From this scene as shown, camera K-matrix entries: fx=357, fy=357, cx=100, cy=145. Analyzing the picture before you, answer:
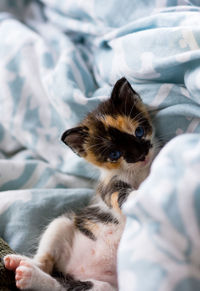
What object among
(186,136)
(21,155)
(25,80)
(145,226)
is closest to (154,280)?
(145,226)

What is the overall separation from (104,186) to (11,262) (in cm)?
44

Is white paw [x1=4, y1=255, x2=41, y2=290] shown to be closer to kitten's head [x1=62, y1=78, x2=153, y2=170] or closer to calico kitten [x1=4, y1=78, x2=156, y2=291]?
calico kitten [x1=4, y1=78, x2=156, y2=291]

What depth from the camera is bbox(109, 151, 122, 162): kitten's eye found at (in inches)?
47.4

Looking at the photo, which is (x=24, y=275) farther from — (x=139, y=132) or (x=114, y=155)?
(x=139, y=132)

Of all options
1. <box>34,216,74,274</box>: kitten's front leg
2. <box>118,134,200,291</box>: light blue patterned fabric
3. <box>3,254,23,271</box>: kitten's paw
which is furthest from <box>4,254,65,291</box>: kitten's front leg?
<box>118,134,200,291</box>: light blue patterned fabric

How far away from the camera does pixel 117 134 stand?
3.93ft

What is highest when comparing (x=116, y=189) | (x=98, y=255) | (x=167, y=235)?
(x=167, y=235)

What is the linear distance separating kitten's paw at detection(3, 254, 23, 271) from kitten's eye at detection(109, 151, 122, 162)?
443 millimetres

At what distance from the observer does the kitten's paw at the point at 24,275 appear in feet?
3.26

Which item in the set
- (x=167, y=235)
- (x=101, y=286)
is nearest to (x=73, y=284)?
(x=101, y=286)

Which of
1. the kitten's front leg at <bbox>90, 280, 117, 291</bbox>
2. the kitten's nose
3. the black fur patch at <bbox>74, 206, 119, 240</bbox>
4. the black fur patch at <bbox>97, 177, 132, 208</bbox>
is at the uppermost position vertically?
the kitten's nose

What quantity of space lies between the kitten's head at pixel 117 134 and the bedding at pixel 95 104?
78mm

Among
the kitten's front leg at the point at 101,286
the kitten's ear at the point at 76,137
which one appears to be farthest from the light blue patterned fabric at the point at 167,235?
the kitten's ear at the point at 76,137

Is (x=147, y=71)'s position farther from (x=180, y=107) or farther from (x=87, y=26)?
(x=87, y=26)
